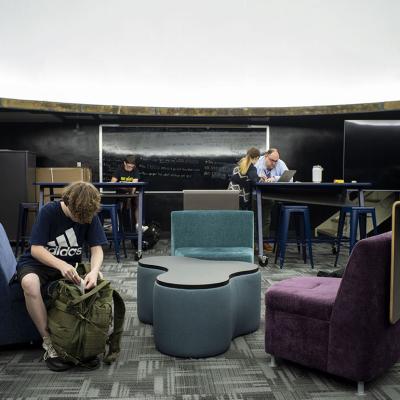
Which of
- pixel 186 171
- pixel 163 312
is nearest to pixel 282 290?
pixel 163 312

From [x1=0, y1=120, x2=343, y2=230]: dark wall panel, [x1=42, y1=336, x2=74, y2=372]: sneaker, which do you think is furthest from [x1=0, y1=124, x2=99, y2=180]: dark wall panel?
[x1=42, y1=336, x2=74, y2=372]: sneaker

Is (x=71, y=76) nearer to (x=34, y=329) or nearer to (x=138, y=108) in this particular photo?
(x=138, y=108)

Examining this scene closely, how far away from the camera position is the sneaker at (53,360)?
216 centimetres

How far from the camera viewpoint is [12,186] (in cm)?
654

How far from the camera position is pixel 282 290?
7.14ft

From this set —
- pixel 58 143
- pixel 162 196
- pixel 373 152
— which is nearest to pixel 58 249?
pixel 162 196

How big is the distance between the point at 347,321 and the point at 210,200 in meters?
2.86

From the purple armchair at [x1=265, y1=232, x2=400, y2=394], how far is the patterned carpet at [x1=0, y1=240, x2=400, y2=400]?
0.32ft

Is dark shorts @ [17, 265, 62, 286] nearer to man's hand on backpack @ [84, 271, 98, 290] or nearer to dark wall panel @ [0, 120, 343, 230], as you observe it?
man's hand on backpack @ [84, 271, 98, 290]

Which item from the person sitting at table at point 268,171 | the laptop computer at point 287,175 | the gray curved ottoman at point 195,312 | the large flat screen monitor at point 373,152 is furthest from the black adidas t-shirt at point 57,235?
the large flat screen monitor at point 373,152

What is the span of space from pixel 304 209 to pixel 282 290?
9.72 feet

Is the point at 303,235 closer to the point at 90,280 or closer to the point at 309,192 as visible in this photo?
the point at 309,192

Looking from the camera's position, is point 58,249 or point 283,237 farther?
point 283,237

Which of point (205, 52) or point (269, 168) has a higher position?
point (205, 52)
